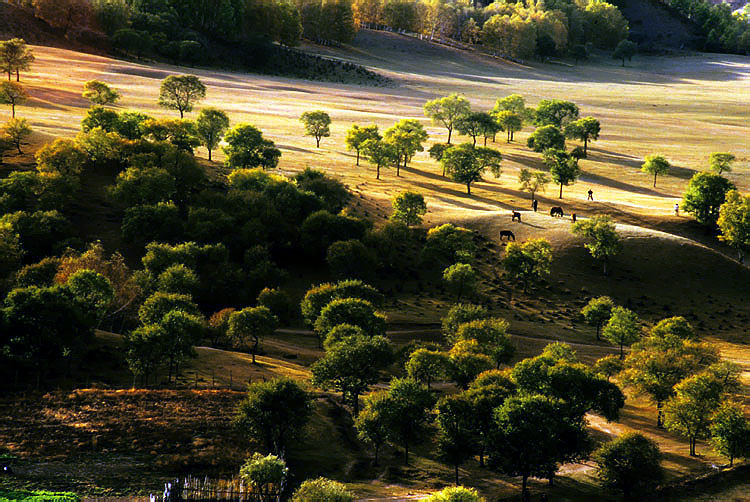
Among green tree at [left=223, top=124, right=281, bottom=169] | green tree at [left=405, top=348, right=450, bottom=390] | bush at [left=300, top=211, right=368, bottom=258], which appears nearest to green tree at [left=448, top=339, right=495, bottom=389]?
green tree at [left=405, top=348, right=450, bottom=390]

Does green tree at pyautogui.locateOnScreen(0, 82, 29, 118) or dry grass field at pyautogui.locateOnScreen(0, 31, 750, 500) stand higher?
green tree at pyautogui.locateOnScreen(0, 82, 29, 118)

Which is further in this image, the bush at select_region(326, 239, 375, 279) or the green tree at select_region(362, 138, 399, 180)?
the green tree at select_region(362, 138, 399, 180)

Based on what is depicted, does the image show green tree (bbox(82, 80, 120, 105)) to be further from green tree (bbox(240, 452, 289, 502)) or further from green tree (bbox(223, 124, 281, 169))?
green tree (bbox(240, 452, 289, 502))

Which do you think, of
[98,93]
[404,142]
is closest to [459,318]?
[404,142]

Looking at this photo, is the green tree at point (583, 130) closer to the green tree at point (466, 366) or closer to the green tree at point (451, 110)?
the green tree at point (451, 110)

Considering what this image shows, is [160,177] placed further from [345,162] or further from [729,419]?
[729,419]

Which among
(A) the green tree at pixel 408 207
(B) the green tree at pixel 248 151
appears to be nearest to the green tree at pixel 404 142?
(B) the green tree at pixel 248 151

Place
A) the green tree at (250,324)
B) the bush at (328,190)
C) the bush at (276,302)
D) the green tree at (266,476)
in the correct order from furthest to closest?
the bush at (328,190) < the bush at (276,302) < the green tree at (250,324) < the green tree at (266,476)
